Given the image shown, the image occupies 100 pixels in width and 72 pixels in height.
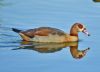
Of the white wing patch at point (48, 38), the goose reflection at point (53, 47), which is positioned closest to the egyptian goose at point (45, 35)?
the white wing patch at point (48, 38)

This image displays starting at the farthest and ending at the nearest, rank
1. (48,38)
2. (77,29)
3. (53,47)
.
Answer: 1. (77,29)
2. (48,38)
3. (53,47)

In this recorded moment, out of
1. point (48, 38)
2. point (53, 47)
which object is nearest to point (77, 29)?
point (48, 38)

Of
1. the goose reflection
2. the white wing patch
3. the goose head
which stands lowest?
the goose reflection

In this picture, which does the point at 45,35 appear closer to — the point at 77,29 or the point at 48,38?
the point at 48,38

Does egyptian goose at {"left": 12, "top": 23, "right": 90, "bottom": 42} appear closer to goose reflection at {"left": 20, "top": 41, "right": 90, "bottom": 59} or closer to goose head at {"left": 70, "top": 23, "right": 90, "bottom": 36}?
goose head at {"left": 70, "top": 23, "right": 90, "bottom": 36}

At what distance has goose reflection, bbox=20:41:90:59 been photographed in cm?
1357

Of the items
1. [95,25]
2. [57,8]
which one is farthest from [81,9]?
[95,25]

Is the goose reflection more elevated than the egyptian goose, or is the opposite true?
the egyptian goose

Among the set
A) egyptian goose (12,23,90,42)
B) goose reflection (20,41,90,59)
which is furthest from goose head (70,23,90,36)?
goose reflection (20,41,90,59)

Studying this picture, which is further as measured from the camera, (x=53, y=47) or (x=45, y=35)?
(x=45, y=35)

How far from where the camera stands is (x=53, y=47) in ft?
46.7

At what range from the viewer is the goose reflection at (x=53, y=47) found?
1357cm

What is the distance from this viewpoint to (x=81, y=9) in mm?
18141

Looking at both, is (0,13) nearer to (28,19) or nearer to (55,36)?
(28,19)
